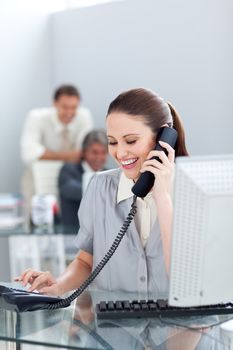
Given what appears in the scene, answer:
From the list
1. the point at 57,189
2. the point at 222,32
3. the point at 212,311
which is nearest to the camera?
the point at 212,311

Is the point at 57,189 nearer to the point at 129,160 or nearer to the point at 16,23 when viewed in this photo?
the point at 16,23

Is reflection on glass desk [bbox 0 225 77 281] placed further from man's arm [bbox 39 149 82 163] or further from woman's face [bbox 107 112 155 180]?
woman's face [bbox 107 112 155 180]

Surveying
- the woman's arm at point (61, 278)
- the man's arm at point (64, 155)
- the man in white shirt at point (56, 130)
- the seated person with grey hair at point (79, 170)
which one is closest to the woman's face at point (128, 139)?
the woman's arm at point (61, 278)

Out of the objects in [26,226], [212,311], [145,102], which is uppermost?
[145,102]

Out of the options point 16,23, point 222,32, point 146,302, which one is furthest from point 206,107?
point 146,302

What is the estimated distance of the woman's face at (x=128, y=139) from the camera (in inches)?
82.3

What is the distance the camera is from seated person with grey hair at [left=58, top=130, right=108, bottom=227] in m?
5.13

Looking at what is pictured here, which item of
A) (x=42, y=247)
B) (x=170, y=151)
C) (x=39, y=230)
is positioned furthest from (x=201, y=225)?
(x=42, y=247)

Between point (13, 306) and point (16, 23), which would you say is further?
point (16, 23)

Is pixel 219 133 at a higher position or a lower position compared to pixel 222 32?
lower

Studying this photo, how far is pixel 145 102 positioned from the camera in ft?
7.02

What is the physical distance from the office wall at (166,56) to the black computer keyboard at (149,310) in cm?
305

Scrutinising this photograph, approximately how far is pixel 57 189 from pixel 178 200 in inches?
157

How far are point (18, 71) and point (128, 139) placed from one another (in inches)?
167
